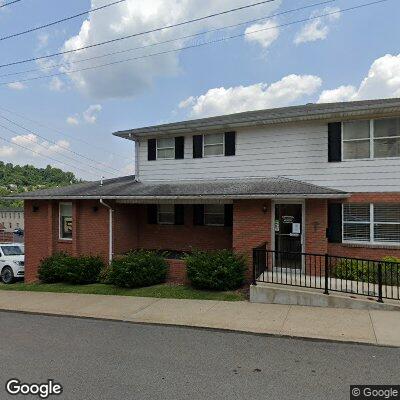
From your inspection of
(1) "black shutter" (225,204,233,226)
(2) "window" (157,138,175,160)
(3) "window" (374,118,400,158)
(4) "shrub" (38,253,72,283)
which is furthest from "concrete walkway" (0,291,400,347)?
(2) "window" (157,138,175,160)

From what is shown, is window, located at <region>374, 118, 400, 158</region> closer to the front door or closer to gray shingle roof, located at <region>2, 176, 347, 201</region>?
gray shingle roof, located at <region>2, 176, 347, 201</region>

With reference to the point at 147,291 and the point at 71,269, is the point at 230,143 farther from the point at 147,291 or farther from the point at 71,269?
the point at 71,269

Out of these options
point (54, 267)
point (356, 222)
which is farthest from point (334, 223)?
point (54, 267)

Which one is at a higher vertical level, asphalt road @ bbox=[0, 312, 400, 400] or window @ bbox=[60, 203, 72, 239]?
window @ bbox=[60, 203, 72, 239]

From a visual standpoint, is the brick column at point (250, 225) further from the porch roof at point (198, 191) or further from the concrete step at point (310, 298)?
the concrete step at point (310, 298)

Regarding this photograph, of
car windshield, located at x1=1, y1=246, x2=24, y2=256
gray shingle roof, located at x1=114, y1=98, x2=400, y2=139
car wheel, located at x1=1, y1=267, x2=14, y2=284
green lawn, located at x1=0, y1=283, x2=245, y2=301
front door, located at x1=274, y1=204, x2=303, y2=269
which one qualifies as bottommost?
car wheel, located at x1=1, y1=267, x2=14, y2=284

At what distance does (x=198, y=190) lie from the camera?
12.6 metres

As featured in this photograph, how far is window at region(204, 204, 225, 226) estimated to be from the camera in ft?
47.3

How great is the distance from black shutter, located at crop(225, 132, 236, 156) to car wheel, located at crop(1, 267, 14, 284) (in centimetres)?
1009

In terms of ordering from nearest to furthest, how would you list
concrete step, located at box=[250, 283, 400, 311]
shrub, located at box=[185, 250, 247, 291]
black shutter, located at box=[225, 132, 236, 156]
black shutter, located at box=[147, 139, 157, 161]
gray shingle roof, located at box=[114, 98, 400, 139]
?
concrete step, located at box=[250, 283, 400, 311] → shrub, located at box=[185, 250, 247, 291] → gray shingle roof, located at box=[114, 98, 400, 139] → black shutter, located at box=[225, 132, 236, 156] → black shutter, located at box=[147, 139, 157, 161]

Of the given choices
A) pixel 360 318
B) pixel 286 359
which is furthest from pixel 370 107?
pixel 286 359

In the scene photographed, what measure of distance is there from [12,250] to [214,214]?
30.6 ft

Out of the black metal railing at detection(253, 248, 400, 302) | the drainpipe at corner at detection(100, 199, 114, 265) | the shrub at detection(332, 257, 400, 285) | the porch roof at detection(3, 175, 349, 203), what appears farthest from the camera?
the drainpipe at corner at detection(100, 199, 114, 265)

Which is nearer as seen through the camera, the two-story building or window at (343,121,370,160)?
the two-story building
